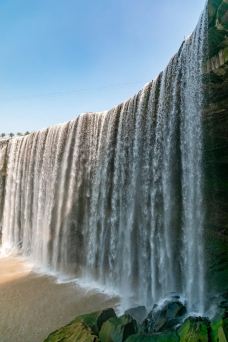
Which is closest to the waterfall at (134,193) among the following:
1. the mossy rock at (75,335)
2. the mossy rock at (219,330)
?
the mossy rock at (219,330)

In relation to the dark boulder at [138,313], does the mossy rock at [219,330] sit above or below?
above

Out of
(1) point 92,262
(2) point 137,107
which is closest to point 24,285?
(1) point 92,262

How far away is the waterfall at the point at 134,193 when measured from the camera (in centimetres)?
1056

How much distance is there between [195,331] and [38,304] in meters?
6.02

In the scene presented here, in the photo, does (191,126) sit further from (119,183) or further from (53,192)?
(53,192)

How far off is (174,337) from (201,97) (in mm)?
6358

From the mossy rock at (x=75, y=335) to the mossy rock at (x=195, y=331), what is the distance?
1656mm

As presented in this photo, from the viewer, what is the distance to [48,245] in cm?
1698

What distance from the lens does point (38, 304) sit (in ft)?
36.3

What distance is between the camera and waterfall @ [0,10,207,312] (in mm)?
10562

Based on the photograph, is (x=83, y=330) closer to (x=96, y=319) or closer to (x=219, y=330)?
(x=96, y=319)

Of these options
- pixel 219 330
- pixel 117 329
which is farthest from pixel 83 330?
pixel 219 330

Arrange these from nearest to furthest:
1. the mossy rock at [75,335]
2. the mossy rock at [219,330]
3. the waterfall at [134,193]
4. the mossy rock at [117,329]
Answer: the mossy rock at [219,330] → the mossy rock at [75,335] → the mossy rock at [117,329] → the waterfall at [134,193]

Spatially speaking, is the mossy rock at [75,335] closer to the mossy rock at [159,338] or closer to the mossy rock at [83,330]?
the mossy rock at [83,330]
